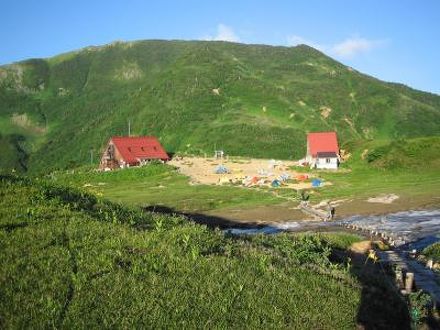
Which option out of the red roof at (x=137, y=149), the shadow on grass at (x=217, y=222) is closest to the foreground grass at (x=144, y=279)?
the shadow on grass at (x=217, y=222)

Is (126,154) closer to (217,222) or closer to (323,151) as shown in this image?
(323,151)

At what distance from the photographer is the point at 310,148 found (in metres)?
105

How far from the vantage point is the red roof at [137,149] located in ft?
367

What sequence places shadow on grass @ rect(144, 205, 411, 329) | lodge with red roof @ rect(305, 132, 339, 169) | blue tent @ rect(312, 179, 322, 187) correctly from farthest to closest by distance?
lodge with red roof @ rect(305, 132, 339, 169), blue tent @ rect(312, 179, 322, 187), shadow on grass @ rect(144, 205, 411, 329)

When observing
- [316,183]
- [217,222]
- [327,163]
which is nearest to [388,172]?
[327,163]

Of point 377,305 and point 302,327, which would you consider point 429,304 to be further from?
point 302,327

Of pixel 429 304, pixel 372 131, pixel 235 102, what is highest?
pixel 235 102

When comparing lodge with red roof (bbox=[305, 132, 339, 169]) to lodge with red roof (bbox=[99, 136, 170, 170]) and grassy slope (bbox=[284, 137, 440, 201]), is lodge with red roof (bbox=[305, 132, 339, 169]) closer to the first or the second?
grassy slope (bbox=[284, 137, 440, 201])

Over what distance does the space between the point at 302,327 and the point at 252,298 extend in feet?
4.93

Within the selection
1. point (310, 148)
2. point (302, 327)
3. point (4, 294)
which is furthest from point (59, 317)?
A: point (310, 148)

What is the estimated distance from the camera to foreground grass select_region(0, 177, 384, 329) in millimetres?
10914

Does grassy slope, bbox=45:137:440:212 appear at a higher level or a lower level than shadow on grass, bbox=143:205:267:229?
higher

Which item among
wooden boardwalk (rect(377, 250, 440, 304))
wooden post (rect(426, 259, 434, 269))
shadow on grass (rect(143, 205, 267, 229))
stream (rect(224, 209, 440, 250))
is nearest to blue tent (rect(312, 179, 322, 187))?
stream (rect(224, 209, 440, 250))

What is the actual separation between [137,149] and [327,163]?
4663 centimetres
